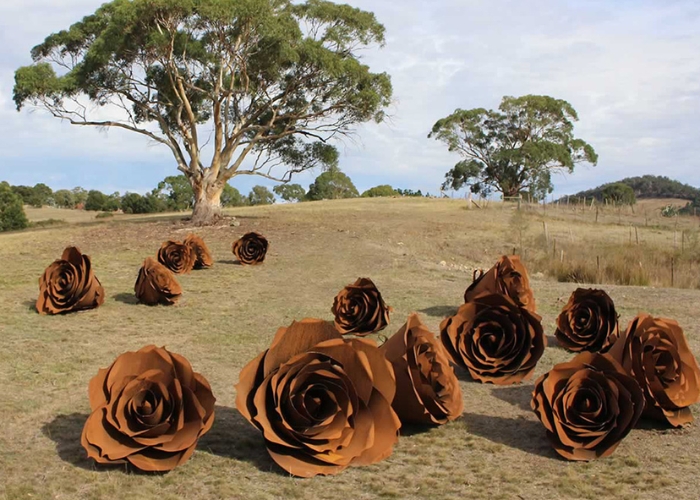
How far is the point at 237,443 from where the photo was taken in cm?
463

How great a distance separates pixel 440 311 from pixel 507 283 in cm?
245

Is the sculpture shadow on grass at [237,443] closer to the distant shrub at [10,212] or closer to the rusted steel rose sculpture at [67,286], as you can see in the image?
the rusted steel rose sculpture at [67,286]

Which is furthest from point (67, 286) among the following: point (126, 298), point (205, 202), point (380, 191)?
point (380, 191)

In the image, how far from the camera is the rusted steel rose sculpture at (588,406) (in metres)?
4.44

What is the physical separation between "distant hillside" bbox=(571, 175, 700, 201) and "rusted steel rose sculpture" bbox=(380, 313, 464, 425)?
7896cm

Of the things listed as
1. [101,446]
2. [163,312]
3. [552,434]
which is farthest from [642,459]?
[163,312]

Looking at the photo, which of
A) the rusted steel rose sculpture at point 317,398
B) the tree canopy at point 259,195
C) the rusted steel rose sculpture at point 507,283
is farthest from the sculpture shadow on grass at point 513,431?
the tree canopy at point 259,195

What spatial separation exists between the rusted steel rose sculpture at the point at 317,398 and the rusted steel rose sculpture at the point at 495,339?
2144mm

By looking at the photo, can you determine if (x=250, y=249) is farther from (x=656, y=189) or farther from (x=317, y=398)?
(x=656, y=189)

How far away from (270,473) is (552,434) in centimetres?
189

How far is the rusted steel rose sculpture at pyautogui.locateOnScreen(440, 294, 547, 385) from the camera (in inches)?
237

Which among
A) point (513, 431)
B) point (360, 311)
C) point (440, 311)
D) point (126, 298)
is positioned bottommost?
point (513, 431)

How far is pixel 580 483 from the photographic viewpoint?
4.05 m

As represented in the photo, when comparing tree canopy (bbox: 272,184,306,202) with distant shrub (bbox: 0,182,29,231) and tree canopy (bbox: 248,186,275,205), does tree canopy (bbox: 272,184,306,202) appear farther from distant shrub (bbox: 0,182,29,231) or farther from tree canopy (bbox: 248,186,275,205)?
distant shrub (bbox: 0,182,29,231)
